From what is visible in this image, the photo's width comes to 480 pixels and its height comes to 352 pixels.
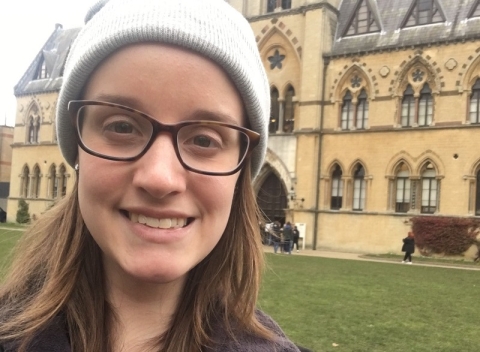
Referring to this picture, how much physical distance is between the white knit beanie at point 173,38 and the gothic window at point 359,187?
83.5 feet

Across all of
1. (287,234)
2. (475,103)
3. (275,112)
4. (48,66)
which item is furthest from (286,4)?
(48,66)

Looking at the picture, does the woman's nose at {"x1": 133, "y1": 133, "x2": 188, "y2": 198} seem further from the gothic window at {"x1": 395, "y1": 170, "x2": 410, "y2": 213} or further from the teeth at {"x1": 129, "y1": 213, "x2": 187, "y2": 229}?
the gothic window at {"x1": 395, "y1": 170, "x2": 410, "y2": 213}

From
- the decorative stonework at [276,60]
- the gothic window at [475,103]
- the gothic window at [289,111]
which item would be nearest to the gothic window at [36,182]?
the decorative stonework at [276,60]

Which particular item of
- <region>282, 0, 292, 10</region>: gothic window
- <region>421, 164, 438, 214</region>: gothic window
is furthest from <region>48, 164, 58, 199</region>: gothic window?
<region>421, 164, 438, 214</region>: gothic window

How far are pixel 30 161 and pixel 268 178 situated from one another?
19.1 metres

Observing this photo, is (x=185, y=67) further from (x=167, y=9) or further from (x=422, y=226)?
(x=422, y=226)

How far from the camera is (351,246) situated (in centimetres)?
2586

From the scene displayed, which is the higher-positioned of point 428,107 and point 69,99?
point 428,107

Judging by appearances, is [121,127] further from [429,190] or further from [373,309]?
[429,190]

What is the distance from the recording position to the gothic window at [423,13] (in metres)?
25.8

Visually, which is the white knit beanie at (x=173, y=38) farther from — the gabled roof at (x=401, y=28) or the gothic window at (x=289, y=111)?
the gothic window at (x=289, y=111)

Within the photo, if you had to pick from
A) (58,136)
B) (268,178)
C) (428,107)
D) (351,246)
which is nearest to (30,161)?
(268,178)

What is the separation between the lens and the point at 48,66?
38.9m

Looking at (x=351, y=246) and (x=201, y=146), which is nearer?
(x=201, y=146)
